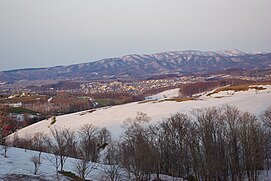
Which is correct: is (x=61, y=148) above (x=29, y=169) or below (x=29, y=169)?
above

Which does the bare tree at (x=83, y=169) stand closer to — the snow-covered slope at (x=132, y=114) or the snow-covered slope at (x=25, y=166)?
the snow-covered slope at (x=25, y=166)

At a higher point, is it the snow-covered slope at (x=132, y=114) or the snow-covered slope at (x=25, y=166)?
the snow-covered slope at (x=25, y=166)

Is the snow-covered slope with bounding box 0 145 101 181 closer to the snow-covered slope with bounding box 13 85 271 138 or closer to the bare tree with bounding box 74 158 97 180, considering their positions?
the bare tree with bounding box 74 158 97 180

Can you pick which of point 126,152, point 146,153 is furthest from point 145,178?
point 126,152

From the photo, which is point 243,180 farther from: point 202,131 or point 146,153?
point 146,153

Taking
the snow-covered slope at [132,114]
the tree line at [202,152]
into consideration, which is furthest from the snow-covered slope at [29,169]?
the snow-covered slope at [132,114]

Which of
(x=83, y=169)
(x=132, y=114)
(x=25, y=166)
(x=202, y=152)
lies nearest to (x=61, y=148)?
(x=25, y=166)

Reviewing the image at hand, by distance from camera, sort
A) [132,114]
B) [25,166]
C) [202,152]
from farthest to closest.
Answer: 1. [132,114]
2. [202,152]
3. [25,166]

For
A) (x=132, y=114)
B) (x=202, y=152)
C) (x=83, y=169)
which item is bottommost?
(x=132, y=114)

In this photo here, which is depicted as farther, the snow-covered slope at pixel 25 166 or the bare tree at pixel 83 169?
the snow-covered slope at pixel 25 166

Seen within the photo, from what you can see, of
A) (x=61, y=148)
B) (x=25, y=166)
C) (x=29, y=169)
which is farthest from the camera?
(x=61, y=148)

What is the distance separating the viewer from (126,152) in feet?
119

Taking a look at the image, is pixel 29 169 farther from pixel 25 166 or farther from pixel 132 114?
pixel 132 114

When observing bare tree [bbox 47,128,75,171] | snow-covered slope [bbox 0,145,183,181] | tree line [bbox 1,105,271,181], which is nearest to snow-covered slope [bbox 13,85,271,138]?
bare tree [bbox 47,128,75,171]
